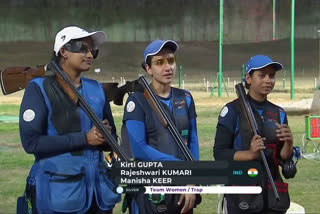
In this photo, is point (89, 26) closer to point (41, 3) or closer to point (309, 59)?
point (41, 3)

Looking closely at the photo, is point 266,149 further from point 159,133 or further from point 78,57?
point 78,57

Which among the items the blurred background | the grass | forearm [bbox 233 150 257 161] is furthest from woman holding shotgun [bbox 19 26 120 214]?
the blurred background

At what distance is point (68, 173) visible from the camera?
12.0 ft

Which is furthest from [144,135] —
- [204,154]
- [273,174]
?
[204,154]

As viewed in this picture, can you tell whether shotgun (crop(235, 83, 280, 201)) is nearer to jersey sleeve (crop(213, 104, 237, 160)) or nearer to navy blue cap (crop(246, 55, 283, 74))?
jersey sleeve (crop(213, 104, 237, 160))

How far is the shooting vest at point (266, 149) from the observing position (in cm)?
398

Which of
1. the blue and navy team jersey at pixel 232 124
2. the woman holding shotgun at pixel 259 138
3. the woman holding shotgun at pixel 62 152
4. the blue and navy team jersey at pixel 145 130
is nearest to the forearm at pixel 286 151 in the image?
the woman holding shotgun at pixel 259 138

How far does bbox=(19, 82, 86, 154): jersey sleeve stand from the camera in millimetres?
3611

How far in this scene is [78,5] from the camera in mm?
62469

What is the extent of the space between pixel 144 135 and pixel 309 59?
172 feet

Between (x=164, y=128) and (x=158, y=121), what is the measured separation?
49mm

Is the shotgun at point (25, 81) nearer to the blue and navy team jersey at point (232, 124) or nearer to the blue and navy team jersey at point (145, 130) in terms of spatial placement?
the blue and navy team jersey at point (145, 130)

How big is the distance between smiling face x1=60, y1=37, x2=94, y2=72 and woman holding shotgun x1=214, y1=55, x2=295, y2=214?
0.81 metres

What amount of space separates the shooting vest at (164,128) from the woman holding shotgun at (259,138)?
238 millimetres
